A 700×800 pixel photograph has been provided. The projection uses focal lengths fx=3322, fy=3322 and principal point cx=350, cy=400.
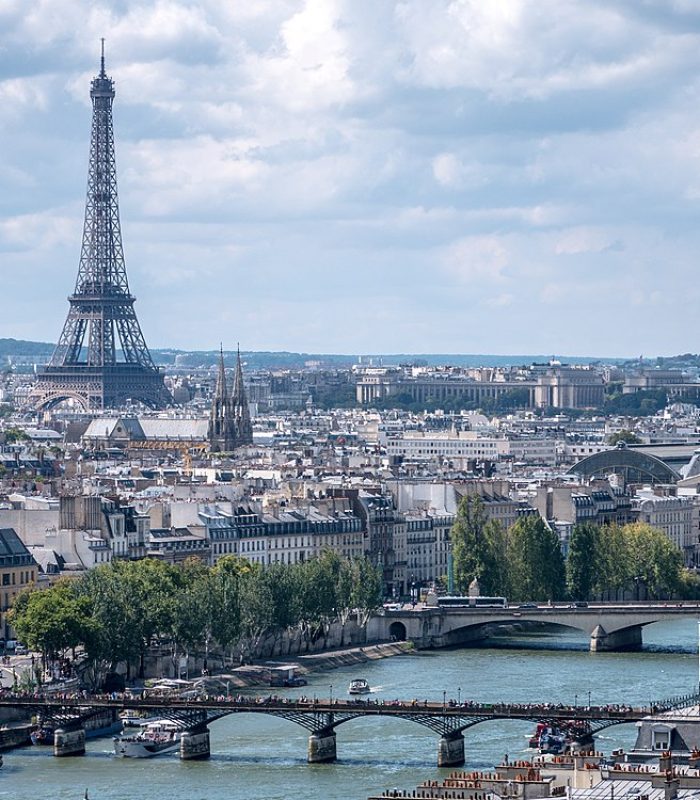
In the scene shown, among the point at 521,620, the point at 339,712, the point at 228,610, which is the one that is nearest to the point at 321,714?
the point at 339,712

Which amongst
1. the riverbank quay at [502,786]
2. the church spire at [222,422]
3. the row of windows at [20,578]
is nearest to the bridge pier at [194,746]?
the row of windows at [20,578]

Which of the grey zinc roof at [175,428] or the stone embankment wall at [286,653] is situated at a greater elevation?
the grey zinc roof at [175,428]

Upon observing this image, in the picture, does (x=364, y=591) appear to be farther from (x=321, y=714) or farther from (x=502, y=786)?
(x=502, y=786)

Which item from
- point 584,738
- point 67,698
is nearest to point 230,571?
point 67,698

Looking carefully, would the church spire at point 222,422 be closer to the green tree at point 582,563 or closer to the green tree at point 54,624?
the green tree at point 582,563

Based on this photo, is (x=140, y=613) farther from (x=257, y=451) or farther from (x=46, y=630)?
(x=257, y=451)

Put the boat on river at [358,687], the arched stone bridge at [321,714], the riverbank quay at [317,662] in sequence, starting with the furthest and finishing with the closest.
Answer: the riverbank quay at [317,662], the boat on river at [358,687], the arched stone bridge at [321,714]

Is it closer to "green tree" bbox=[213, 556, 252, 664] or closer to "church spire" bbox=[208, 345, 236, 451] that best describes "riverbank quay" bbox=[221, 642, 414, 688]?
"green tree" bbox=[213, 556, 252, 664]

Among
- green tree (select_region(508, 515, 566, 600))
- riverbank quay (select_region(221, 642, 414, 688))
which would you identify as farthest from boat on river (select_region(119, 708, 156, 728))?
green tree (select_region(508, 515, 566, 600))
